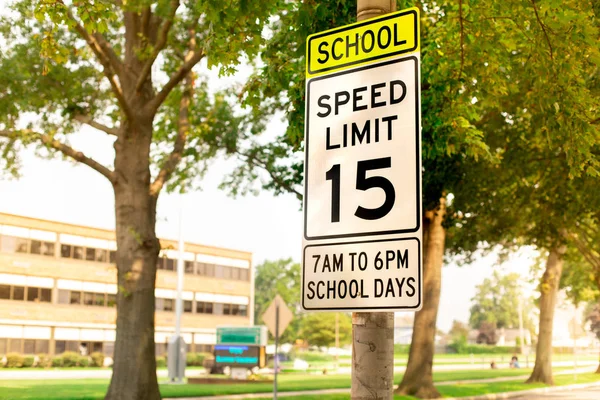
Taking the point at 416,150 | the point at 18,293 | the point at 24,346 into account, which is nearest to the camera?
the point at 416,150

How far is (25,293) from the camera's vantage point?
62.6 m

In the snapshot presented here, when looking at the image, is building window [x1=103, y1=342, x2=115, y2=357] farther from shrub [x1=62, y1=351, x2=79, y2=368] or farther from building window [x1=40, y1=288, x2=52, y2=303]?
shrub [x1=62, y1=351, x2=79, y2=368]

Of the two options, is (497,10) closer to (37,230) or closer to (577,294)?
(577,294)

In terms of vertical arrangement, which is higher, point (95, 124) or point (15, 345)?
point (95, 124)

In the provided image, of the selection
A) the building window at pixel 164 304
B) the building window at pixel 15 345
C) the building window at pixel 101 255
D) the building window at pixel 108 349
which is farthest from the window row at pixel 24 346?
the building window at pixel 164 304

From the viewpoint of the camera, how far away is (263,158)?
25.0 metres

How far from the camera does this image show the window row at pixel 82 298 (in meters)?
65.9

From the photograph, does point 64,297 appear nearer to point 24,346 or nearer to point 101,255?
point 101,255

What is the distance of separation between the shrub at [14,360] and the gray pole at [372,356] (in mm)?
55263

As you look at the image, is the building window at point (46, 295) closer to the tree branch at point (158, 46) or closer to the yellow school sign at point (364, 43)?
the tree branch at point (158, 46)

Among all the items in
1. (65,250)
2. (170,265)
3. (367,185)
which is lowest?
(367,185)

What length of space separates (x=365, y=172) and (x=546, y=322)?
114 ft

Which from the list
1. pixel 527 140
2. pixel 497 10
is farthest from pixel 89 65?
pixel 497 10

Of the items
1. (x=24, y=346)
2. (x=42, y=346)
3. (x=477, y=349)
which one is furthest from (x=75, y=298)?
(x=477, y=349)
